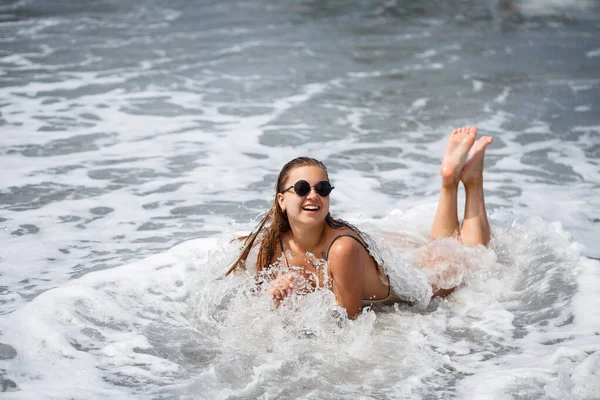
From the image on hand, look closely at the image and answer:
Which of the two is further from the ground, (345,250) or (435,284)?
(345,250)

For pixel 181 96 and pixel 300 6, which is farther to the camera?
pixel 300 6

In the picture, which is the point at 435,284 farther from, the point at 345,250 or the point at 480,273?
the point at 345,250

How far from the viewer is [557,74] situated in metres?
11.2

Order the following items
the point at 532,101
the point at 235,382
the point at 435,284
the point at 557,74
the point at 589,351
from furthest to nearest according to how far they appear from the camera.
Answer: the point at 557,74 < the point at 532,101 < the point at 435,284 < the point at 589,351 < the point at 235,382

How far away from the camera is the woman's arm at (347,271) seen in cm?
446

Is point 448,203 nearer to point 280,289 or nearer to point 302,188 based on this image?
point 302,188

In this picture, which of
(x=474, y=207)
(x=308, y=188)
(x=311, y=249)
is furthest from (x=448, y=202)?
(x=308, y=188)

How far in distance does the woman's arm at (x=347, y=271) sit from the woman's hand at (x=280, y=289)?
10.1 inches

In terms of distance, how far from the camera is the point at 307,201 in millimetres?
4535

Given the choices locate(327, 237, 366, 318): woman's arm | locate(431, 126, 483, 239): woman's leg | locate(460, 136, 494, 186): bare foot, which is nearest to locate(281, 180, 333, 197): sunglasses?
locate(327, 237, 366, 318): woman's arm

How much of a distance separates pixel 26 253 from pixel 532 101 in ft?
21.7

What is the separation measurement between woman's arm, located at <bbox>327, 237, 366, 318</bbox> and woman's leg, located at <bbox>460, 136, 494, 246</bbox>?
1.37m

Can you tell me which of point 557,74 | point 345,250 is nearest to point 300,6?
point 557,74

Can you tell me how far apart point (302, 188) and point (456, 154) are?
5.69 feet
